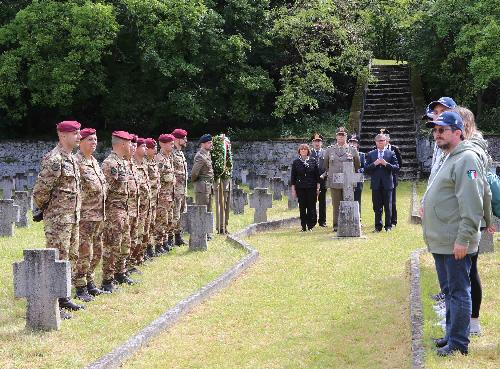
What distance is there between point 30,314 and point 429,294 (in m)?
4.40

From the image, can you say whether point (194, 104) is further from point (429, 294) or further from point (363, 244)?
point (429, 294)

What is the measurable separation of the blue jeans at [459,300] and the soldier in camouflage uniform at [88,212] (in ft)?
13.9

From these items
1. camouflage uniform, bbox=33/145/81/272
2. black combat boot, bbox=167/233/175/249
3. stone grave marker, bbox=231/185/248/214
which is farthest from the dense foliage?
camouflage uniform, bbox=33/145/81/272

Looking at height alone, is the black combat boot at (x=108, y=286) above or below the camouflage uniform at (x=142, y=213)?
below

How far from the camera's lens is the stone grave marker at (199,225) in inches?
473

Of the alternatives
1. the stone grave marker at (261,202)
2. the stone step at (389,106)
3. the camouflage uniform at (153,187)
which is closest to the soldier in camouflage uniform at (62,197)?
the camouflage uniform at (153,187)

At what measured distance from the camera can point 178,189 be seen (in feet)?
42.3

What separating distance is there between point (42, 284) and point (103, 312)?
1.12m

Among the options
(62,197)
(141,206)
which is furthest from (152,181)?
(62,197)

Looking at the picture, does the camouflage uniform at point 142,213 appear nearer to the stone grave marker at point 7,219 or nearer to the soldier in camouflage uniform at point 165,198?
the soldier in camouflage uniform at point 165,198

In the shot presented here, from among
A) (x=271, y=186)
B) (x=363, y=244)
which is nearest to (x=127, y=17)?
(x=271, y=186)

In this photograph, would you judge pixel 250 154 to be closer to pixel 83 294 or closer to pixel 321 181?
pixel 321 181

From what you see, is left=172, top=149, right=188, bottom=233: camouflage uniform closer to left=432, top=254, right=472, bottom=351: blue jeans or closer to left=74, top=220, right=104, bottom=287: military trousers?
left=74, top=220, right=104, bottom=287: military trousers

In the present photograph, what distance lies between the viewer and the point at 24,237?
13.8m
